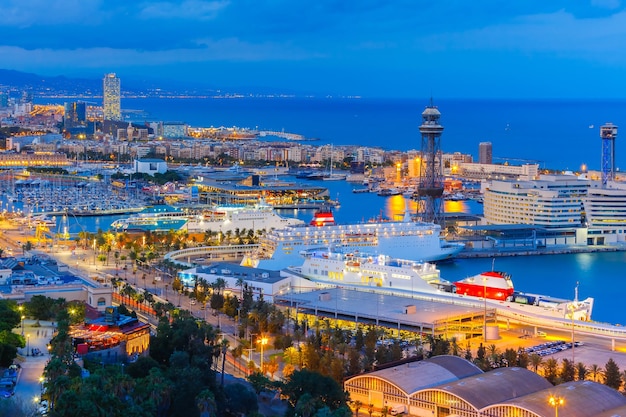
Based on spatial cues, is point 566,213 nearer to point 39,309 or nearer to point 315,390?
point 39,309

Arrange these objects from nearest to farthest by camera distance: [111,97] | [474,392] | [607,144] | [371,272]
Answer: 1. [474,392]
2. [371,272]
3. [607,144]
4. [111,97]

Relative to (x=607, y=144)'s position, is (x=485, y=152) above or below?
above

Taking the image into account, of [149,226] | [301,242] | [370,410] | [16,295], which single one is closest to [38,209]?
[149,226]

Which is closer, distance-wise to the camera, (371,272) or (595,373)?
(595,373)

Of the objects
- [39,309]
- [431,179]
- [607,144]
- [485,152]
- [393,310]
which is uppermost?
[485,152]

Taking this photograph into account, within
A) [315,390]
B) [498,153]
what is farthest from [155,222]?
[498,153]

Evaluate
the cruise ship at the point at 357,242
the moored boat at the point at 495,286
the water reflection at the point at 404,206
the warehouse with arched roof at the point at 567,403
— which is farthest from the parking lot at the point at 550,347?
the water reflection at the point at 404,206
